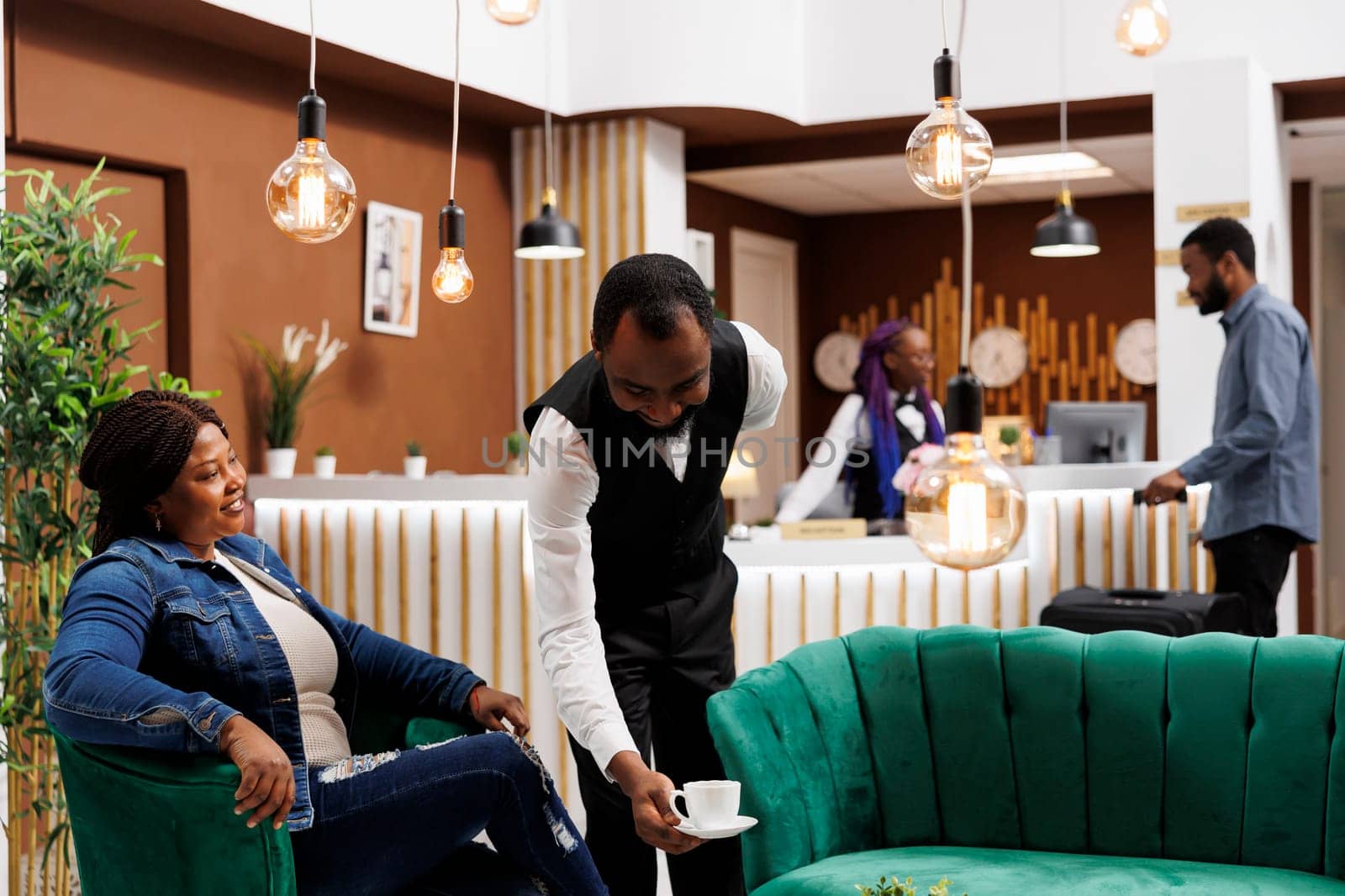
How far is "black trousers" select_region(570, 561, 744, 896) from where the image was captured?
2645 mm

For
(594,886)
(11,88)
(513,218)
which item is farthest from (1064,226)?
(594,886)

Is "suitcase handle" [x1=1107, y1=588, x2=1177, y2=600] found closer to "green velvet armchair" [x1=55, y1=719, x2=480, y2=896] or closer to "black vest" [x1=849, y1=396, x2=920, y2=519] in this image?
"black vest" [x1=849, y1=396, x2=920, y2=519]

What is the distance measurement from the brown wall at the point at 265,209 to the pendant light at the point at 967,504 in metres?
4.31

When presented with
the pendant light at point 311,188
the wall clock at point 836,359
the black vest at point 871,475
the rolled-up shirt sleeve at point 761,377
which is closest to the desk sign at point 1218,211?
the black vest at point 871,475

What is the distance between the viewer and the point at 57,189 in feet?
12.4

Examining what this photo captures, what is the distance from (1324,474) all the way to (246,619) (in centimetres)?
838

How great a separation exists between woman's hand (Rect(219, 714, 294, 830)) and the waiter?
44cm

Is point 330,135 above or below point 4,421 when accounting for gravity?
above

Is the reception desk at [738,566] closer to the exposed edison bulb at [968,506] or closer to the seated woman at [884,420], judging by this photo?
the seated woman at [884,420]

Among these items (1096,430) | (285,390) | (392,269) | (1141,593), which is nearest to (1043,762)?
(1141,593)

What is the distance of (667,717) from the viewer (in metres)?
2.79

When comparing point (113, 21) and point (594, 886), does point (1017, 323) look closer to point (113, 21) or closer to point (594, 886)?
point (113, 21)

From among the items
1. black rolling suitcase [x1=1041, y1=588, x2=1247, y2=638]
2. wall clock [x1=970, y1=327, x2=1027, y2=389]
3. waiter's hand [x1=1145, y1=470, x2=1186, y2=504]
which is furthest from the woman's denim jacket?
wall clock [x1=970, y1=327, x2=1027, y2=389]

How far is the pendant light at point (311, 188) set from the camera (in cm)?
274
